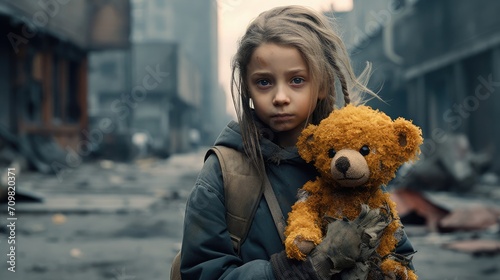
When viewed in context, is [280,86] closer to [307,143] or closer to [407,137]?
[307,143]

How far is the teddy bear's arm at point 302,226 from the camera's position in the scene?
5.21ft

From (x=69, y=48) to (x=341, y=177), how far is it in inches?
680

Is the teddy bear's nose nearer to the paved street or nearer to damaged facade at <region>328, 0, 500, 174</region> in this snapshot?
the paved street

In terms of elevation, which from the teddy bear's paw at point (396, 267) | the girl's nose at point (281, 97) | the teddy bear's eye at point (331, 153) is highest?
the girl's nose at point (281, 97)

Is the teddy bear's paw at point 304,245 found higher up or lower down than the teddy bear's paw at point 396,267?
higher up

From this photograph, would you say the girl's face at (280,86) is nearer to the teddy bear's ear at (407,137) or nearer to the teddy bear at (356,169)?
the teddy bear at (356,169)

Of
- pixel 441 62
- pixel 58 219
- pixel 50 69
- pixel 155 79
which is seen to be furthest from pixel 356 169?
pixel 155 79

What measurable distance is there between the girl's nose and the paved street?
108 inches

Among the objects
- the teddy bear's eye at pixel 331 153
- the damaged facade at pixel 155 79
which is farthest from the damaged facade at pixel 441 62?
the teddy bear's eye at pixel 331 153

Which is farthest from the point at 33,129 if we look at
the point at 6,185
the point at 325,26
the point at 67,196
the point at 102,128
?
the point at 325,26

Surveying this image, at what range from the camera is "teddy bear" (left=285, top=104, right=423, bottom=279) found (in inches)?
64.6

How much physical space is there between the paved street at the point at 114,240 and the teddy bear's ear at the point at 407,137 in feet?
9.28

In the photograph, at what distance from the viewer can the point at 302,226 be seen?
5.32 feet

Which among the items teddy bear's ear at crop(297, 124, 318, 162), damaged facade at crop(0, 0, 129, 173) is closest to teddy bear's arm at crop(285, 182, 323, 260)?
teddy bear's ear at crop(297, 124, 318, 162)
